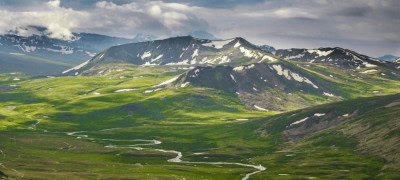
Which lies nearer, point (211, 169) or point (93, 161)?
point (211, 169)

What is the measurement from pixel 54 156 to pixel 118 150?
3103 cm

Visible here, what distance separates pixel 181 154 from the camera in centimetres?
19275

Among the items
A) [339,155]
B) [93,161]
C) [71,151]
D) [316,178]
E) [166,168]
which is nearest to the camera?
[316,178]

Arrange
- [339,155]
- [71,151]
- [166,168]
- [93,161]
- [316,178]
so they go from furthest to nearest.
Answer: [71,151]
[339,155]
[93,161]
[166,168]
[316,178]

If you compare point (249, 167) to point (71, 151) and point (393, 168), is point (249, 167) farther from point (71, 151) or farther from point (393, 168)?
point (71, 151)

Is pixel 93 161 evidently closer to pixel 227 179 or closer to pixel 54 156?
pixel 54 156

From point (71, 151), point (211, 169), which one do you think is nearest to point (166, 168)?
point (211, 169)

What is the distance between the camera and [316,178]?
134500 millimetres

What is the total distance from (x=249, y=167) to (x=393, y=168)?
155 ft

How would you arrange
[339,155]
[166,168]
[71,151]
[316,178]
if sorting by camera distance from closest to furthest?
[316,178]
[166,168]
[339,155]
[71,151]

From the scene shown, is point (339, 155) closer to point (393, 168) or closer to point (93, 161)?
point (393, 168)

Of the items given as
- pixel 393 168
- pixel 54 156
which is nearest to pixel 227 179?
pixel 393 168

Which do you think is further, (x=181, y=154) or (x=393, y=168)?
(x=181, y=154)

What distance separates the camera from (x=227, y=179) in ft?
447
